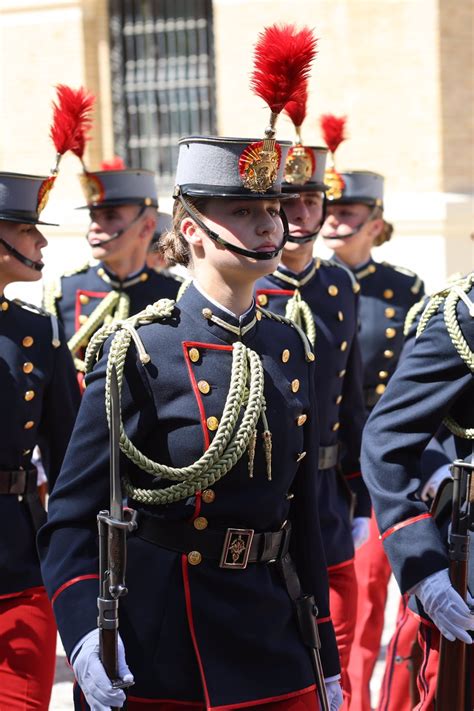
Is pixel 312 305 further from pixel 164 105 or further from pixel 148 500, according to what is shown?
pixel 164 105

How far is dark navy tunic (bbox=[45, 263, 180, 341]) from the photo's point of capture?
271 inches

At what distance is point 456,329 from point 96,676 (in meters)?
1.53

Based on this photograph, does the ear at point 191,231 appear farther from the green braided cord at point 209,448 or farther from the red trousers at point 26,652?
the red trousers at point 26,652

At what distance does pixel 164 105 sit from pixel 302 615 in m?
13.1

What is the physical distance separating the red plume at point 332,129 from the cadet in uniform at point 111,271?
3.18 feet

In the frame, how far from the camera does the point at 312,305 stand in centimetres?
571

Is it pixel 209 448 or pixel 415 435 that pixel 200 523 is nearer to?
pixel 209 448

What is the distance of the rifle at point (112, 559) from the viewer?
3.31 m

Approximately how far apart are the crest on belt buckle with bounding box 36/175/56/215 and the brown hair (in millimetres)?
1367

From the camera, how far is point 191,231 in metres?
3.67

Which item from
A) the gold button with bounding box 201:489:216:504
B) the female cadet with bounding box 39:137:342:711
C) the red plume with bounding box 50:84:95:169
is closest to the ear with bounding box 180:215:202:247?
the female cadet with bounding box 39:137:342:711

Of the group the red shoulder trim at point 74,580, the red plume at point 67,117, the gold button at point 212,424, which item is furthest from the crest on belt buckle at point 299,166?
the red shoulder trim at point 74,580

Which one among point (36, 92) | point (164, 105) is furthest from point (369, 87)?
point (36, 92)

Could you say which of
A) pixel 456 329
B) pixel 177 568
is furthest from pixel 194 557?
pixel 456 329
